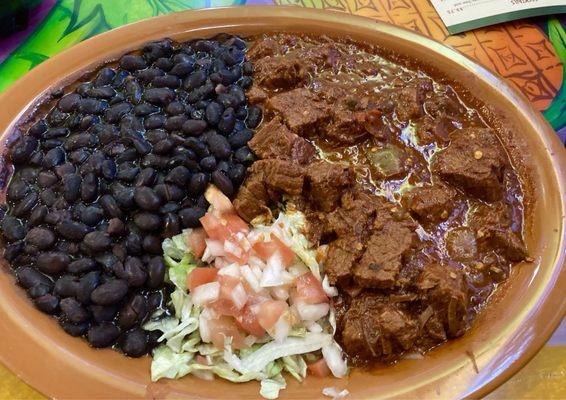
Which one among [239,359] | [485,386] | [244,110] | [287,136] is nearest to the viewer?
[485,386]

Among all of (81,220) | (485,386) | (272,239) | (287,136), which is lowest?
(485,386)

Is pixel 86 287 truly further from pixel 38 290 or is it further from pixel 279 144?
pixel 279 144

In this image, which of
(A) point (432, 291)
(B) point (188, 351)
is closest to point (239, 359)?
(B) point (188, 351)

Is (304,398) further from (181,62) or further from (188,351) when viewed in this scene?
(181,62)

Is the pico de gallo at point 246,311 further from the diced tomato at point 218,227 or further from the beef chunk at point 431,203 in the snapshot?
the beef chunk at point 431,203

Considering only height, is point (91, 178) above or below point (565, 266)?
above

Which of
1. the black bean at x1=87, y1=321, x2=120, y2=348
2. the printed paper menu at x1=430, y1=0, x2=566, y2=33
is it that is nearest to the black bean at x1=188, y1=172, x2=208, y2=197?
the black bean at x1=87, y1=321, x2=120, y2=348

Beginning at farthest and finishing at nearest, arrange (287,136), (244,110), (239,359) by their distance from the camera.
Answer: (244,110) → (287,136) → (239,359)
